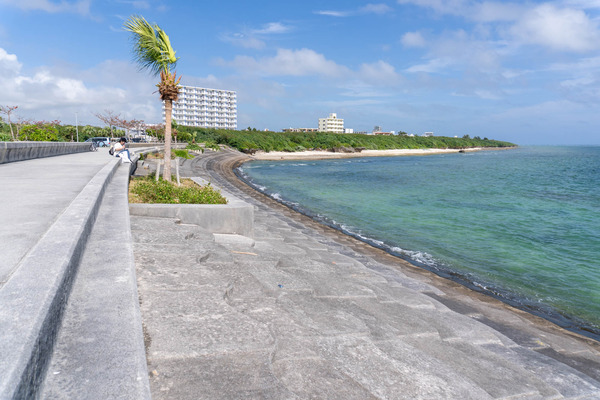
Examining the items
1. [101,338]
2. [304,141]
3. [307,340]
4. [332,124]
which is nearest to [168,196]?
[307,340]

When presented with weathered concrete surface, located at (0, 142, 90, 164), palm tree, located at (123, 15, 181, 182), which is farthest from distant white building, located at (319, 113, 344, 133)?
palm tree, located at (123, 15, 181, 182)

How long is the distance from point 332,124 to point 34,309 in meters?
187

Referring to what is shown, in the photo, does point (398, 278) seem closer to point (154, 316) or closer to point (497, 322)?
point (497, 322)

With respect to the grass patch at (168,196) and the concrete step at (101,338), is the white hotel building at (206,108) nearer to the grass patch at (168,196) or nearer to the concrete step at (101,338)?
the grass patch at (168,196)

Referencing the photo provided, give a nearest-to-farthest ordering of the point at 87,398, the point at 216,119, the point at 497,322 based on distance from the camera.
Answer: the point at 87,398 < the point at 497,322 < the point at 216,119

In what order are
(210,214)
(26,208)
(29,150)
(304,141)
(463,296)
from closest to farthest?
1. (26,208)
2. (210,214)
3. (463,296)
4. (29,150)
5. (304,141)

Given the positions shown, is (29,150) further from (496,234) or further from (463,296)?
(496,234)

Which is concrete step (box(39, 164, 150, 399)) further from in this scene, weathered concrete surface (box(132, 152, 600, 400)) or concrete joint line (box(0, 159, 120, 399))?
weathered concrete surface (box(132, 152, 600, 400))

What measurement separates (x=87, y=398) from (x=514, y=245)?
1408 cm

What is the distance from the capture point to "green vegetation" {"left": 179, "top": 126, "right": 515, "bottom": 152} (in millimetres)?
77525

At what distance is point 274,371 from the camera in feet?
8.59

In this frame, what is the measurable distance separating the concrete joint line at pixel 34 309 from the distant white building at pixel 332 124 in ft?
596

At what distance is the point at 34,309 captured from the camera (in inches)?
78.5

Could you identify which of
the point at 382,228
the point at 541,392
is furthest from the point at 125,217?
the point at 382,228
